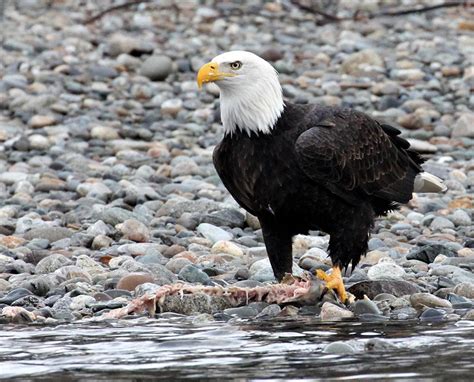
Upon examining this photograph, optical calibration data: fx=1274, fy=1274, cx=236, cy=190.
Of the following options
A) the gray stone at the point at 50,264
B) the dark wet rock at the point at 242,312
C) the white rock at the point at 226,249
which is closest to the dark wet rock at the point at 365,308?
the dark wet rock at the point at 242,312

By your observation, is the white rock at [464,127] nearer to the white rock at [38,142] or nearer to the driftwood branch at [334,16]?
the white rock at [38,142]

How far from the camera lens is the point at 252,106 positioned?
6.86 metres

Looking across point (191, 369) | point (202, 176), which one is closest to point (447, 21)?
point (202, 176)

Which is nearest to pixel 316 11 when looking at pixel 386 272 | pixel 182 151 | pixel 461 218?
pixel 182 151

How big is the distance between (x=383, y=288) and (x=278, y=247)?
0.62 m

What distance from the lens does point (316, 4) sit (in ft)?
66.7

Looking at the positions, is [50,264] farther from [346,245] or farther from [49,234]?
[346,245]

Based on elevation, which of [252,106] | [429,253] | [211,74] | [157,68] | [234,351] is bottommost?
[429,253]

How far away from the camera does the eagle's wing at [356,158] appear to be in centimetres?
680

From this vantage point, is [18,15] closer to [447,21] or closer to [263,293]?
[447,21]

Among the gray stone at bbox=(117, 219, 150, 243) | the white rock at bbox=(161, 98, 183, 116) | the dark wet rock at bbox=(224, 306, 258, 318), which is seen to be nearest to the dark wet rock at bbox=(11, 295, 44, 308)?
the dark wet rock at bbox=(224, 306, 258, 318)

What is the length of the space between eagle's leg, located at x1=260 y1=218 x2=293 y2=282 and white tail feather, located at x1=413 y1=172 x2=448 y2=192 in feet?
3.91

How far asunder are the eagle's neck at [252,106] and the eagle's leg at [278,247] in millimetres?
548

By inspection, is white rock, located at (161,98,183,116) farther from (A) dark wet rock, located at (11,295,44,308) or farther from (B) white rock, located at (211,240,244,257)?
(A) dark wet rock, located at (11,295,44,308)
